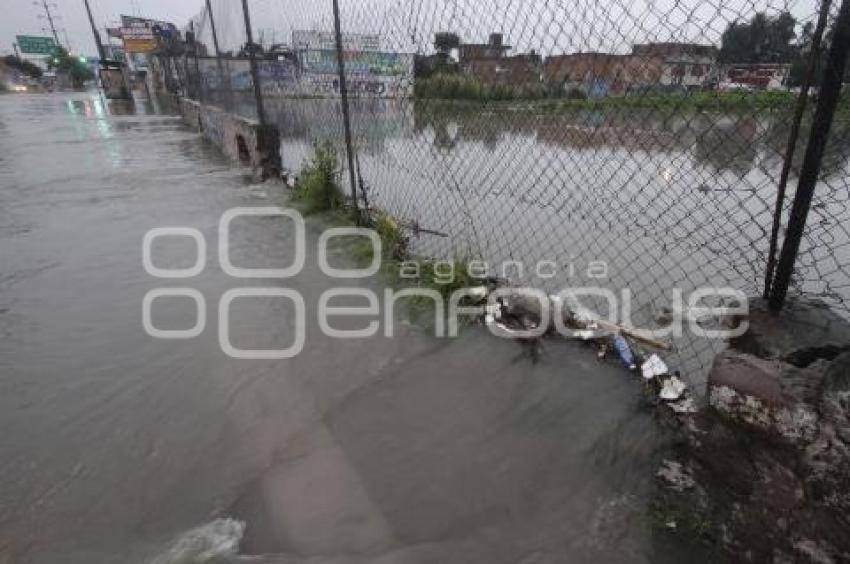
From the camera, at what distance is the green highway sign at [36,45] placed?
193ft

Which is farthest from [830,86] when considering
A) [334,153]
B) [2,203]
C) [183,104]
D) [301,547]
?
[183,104]

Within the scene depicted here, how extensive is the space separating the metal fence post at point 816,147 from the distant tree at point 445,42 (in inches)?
92.5

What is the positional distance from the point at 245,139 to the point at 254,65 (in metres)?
1.55

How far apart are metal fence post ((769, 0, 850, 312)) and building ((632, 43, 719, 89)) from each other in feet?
2.07

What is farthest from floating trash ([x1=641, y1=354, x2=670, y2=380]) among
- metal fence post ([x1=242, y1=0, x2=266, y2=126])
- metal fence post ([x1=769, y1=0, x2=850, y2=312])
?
metal fence post ([x1=242, y1=0, x2=266, y2=126])

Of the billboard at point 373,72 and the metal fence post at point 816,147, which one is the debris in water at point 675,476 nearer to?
the metal fence post at point 816,147

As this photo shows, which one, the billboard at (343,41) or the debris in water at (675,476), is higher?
the billboard at (343,41)

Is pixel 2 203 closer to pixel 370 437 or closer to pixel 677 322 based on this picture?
pixel 370 437

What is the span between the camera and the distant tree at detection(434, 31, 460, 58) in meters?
3.41

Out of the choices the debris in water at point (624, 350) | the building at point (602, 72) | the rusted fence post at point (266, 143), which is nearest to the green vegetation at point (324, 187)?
the rusted fence post at point (266, 143)

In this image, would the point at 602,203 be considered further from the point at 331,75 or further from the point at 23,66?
the point at 23,66

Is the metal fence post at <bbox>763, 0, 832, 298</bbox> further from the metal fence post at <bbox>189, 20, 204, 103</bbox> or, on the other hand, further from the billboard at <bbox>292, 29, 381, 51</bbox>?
the metal fence post at <bbox>189, 20, 204, 103</bbox>

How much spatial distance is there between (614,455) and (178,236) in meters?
4.84

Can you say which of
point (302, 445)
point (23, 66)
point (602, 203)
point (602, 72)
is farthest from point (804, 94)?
point (23, 66)
